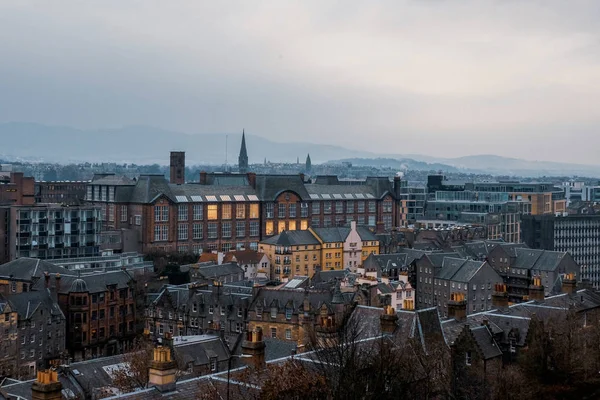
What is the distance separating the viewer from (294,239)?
154000 mm

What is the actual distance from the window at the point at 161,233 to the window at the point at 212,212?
34.7 feet

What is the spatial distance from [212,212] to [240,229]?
8.19 m

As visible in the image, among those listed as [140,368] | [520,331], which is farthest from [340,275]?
[140,368]

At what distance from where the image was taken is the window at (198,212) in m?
173

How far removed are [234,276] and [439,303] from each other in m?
31.7

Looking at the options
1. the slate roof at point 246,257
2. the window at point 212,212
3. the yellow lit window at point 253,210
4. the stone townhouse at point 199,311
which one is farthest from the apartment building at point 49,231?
the stone townhouse at point 199,311

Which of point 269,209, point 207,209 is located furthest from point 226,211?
point 269,209

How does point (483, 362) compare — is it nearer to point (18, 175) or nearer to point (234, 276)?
point (234, 276)

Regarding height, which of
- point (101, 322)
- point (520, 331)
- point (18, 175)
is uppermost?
point (18, 175)

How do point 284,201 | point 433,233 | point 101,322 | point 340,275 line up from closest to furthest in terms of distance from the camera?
point 101,322 → point 340,275 → point 433,233 → point 284,201

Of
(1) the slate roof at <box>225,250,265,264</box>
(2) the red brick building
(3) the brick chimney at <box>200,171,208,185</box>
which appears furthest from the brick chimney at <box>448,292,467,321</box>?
(3) the brick chimney at <box>200,171,208,185</box>

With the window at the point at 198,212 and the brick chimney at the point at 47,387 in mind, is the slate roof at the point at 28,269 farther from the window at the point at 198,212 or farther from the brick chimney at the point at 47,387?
the brick chimney at the point at 47,387

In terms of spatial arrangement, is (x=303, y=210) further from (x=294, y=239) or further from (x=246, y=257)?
(x=246, y=257)

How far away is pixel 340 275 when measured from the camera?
410 ft
